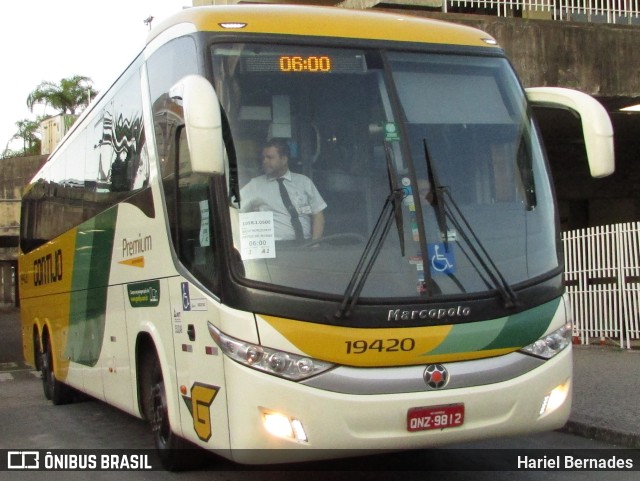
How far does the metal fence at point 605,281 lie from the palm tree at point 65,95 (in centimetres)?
4487

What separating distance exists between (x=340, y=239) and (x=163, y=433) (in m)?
2.57

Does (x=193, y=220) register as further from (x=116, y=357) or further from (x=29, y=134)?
(x=29, y=134)

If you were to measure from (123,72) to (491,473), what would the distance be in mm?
5096

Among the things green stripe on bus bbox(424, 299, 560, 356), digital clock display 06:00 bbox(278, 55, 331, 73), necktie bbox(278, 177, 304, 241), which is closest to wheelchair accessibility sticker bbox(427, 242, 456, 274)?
green stripe on bus bbox(424, 299, 560, 356)

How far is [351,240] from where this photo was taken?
240 inches

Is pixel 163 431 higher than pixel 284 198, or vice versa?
pixel 284 198

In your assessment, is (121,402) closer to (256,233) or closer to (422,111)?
(256,233)

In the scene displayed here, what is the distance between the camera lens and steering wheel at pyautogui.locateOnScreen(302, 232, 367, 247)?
606 cm

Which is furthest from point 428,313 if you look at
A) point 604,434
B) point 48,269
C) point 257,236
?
point 48,269

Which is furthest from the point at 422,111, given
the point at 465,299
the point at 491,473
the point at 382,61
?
the point at 491,473

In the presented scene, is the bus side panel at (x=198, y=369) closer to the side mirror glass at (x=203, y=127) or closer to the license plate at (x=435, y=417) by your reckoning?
the side mirror glass at (x=203, y=127)

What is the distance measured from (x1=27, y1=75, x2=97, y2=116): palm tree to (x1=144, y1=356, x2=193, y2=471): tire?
5083 centimetres

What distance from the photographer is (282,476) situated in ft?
24.0

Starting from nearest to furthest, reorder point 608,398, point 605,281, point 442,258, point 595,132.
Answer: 1. point 442,258
2. point 595,132
3. point 608,398
4. point 605,281
